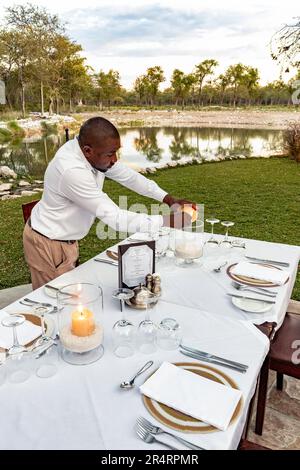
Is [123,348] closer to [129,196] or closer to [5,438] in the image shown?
[5,438]

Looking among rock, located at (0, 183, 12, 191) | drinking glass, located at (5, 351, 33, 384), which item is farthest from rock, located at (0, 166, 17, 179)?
drinking glass, located at (5, 351, 33, 384)

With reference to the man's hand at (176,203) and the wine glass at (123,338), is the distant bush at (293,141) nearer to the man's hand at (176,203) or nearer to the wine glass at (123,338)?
the man's hand at (176,203)

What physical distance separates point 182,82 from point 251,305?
66539mm

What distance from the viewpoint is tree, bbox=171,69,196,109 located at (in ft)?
200

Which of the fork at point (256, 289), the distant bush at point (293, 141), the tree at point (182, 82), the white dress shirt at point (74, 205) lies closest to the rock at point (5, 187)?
the white dress shirt at point (74, 205)

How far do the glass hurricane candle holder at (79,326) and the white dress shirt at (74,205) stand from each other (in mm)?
617

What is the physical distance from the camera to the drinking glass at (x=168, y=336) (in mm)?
1217

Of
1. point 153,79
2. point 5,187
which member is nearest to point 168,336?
point 5,187

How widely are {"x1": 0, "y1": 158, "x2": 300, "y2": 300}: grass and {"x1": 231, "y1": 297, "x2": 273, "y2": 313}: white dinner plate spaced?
6.17ft

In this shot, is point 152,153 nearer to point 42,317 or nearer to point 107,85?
point 42,317

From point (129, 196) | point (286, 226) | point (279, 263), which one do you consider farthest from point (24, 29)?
point (279, 263)

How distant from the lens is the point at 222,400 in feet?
3.17

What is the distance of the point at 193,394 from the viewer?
3.24 feet
